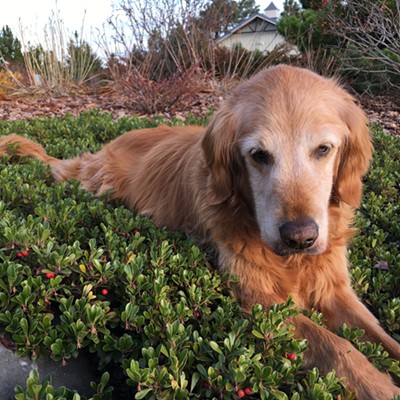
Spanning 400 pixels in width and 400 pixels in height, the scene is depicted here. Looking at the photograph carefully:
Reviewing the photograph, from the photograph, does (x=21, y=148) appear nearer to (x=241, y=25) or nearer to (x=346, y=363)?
(x=346, y=363)

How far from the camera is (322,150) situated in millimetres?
2314

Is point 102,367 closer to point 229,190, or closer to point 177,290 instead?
point 177,290

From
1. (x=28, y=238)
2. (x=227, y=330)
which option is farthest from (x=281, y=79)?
(x=28, y=238)

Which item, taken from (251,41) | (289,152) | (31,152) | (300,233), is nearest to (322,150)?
(289,152)

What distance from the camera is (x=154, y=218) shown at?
325cm

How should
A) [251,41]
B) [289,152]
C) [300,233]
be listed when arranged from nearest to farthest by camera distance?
1. [300,233]
2. [289,152]
3. [251,41]

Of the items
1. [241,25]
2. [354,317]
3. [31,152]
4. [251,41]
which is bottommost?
[354,317]

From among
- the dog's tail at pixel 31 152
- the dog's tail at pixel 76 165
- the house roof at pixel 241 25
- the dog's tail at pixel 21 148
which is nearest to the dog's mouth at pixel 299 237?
the dog's tail at pixel 76 165

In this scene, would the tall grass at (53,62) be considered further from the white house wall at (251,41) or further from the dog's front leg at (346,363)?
the dog's front leg at (346,363)

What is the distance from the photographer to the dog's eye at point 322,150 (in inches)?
90.5

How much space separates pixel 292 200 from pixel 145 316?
0.84m

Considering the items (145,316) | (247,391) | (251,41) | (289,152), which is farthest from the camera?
(251,41)

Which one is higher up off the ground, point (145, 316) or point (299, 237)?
point (299, 237)

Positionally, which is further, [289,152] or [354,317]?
[354,317]
